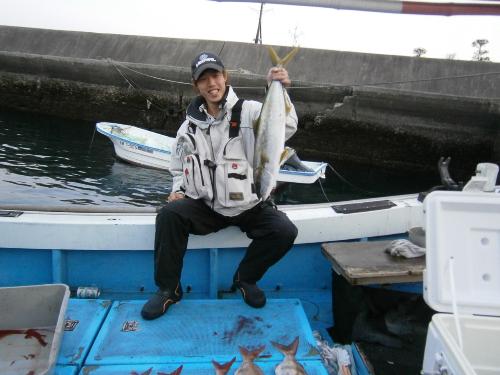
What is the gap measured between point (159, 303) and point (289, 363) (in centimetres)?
99

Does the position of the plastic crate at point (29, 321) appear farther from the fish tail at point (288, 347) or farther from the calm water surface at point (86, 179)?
the calm water surface at point (86, 179)

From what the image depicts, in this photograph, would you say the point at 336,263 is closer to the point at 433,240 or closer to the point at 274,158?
the point at 274,158

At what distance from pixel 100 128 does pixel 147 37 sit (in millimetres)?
9801

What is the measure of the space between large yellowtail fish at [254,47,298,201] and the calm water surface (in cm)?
762

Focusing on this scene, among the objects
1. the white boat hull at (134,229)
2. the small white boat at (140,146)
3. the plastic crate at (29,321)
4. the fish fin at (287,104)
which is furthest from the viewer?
the small white boat at (140,146)

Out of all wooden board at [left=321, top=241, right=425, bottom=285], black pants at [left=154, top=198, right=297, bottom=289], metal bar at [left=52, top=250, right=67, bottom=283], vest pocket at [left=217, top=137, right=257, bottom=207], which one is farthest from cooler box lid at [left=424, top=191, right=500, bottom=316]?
metal bar at [left=52, top=250, right=67, bottom=283]

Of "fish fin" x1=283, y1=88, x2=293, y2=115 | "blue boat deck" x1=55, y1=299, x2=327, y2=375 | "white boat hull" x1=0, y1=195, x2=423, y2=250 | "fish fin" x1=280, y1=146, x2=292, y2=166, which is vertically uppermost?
"fish fin" x1=283, y1=88, x2=293, y2=115

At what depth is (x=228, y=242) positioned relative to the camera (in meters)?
3.21

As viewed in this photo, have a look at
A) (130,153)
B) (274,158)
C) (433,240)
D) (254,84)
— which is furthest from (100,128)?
(433,240)

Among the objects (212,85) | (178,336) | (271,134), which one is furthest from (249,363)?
(212,85)

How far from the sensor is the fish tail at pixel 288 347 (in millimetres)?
2384

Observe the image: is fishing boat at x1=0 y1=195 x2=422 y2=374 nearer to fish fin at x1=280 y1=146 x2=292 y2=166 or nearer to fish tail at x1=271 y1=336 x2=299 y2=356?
fish tail at x1=271 y1=336 x2=299 y2=356

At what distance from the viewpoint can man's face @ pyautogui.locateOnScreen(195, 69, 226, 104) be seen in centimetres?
292

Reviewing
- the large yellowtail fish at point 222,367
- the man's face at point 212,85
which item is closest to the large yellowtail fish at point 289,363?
the large yellowtail fish at point 222,367
